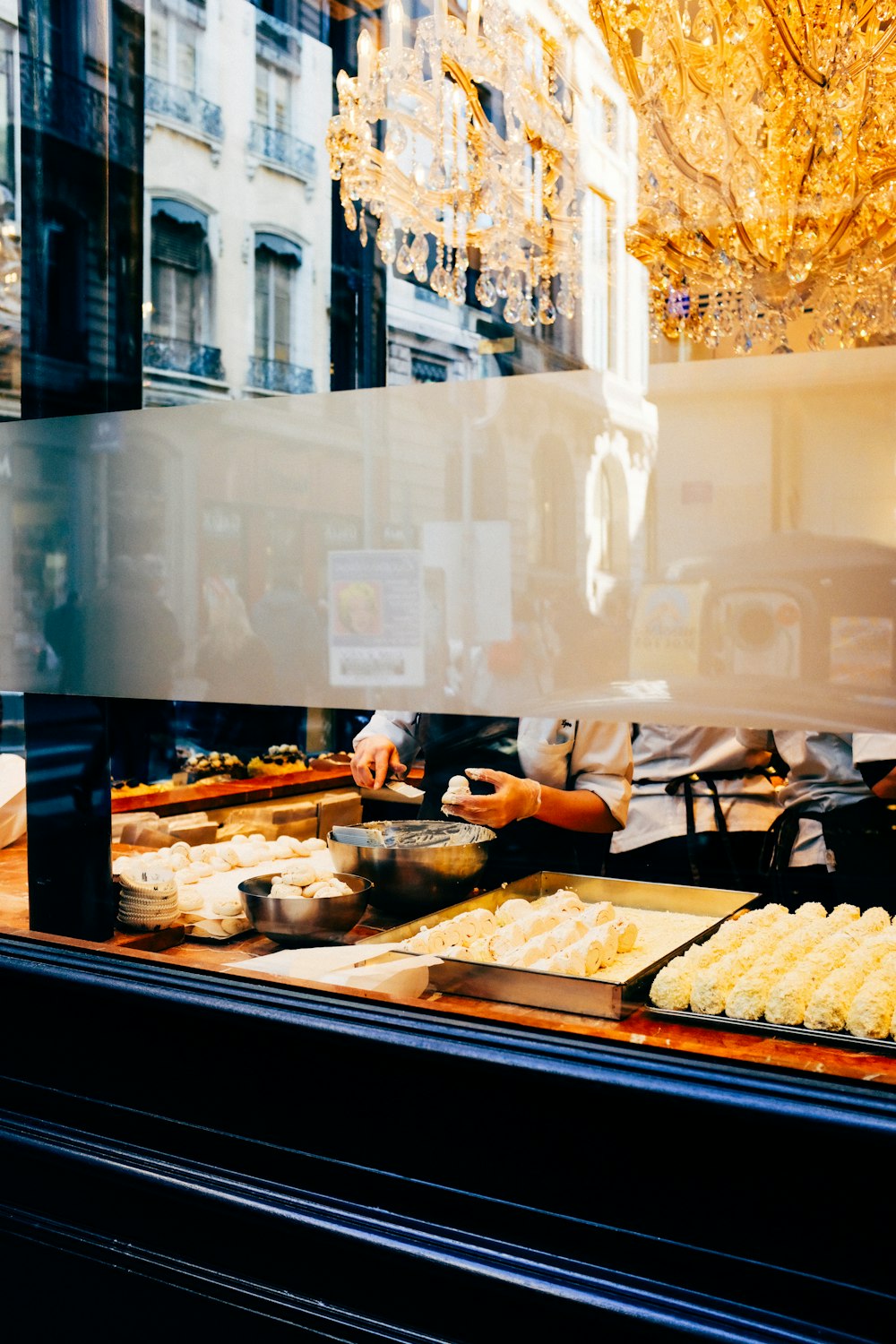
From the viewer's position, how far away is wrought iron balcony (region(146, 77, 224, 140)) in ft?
5.67

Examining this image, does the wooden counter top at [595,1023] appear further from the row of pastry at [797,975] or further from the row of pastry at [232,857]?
the row of pastry at [232,857]

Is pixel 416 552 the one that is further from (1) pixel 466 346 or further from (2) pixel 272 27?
(2) pixel 272 27

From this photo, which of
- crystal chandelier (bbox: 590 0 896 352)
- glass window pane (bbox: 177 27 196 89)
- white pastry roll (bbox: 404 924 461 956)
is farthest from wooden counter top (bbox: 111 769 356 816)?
glass window pane (bbox: 177 27 196 89)

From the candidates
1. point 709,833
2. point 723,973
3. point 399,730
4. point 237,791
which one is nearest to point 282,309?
point 399,730

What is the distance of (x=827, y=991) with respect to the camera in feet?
4.25

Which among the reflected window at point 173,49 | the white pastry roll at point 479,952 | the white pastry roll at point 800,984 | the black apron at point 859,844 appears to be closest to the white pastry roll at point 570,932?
the white pastry roll at point 479,952

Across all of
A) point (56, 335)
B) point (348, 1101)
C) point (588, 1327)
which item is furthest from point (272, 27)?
point (588, 1327)

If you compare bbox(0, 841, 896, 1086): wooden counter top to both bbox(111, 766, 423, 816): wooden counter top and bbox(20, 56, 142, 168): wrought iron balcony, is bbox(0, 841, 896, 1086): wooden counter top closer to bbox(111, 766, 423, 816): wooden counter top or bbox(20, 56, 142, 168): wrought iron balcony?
bbox(111, 766, 423, 816): wooden counter top

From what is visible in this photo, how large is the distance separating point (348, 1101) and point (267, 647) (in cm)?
64

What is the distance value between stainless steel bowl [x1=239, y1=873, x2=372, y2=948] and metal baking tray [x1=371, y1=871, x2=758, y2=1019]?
0.08 m

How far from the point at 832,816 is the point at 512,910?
822 mm

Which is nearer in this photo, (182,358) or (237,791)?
(182,358)

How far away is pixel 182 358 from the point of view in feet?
5.55

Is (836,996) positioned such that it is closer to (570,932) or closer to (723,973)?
(723,973)
